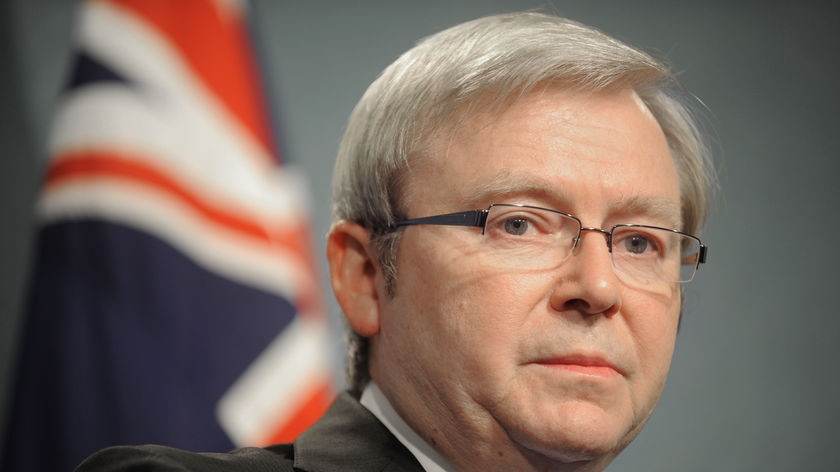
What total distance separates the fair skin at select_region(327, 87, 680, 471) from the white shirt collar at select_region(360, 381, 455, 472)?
0.07 ft

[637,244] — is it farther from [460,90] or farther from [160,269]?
[160,269]

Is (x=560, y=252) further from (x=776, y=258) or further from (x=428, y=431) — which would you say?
(x=776, y=258)

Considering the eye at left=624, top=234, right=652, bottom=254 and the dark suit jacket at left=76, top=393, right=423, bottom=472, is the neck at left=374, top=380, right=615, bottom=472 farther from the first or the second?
the eye at left=624, top=234, right=652, bottom=254

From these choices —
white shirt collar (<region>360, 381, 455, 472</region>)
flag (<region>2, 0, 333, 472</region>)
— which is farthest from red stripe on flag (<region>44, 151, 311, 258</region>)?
white shirt collar (<region>360, 381, 455, 472</region>)

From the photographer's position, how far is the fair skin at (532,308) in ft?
4.55

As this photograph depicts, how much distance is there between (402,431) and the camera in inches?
61.6

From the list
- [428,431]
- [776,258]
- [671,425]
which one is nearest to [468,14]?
[776,258]

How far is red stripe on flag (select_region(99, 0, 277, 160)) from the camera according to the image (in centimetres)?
290

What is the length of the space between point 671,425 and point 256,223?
5.26ft

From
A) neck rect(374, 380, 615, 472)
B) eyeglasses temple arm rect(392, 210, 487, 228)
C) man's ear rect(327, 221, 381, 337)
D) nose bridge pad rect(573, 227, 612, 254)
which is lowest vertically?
neck rect(374, 380, 615, 472)

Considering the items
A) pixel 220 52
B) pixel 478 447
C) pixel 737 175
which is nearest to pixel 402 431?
pixel 478 447

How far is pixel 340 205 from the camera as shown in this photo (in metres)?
1.76

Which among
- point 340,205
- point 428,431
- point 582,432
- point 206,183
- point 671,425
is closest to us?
point 582,432

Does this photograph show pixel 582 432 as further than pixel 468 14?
No
